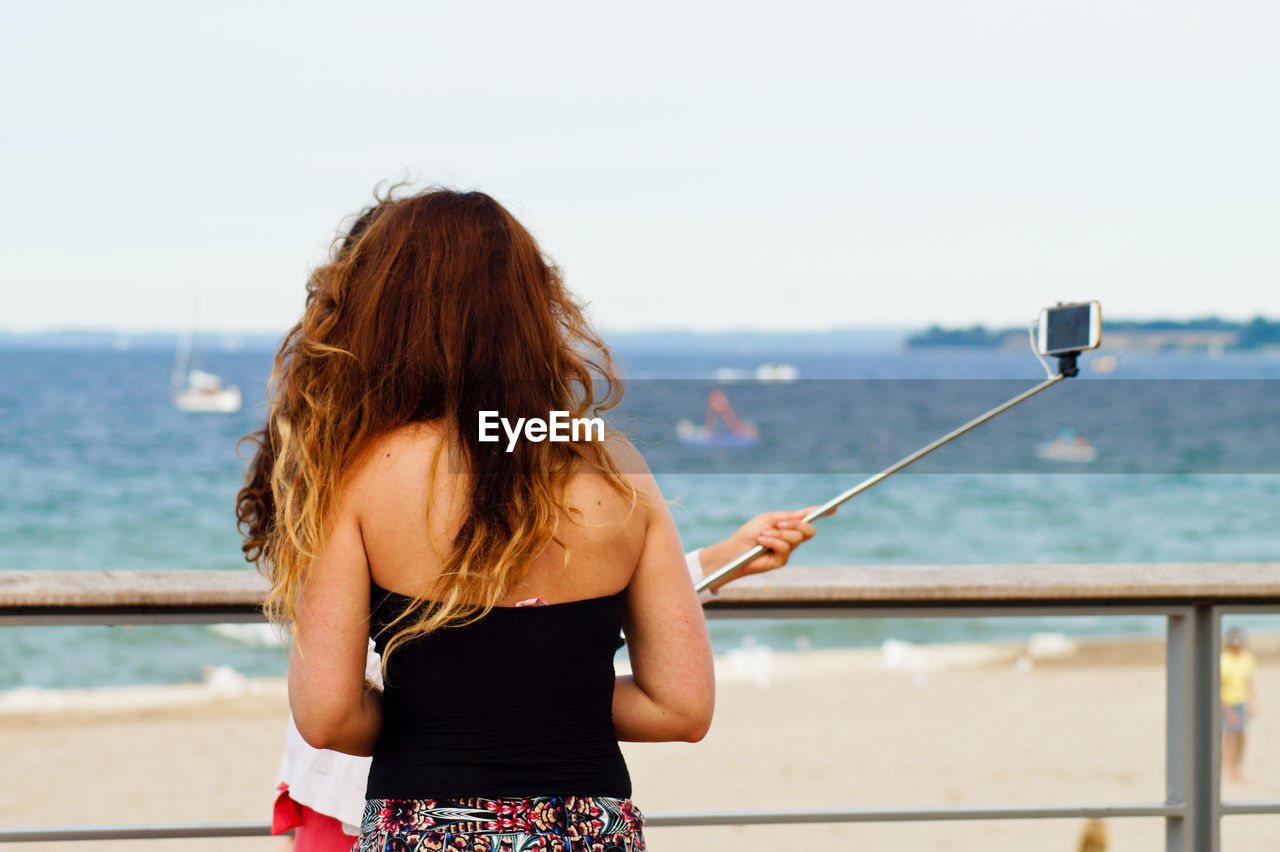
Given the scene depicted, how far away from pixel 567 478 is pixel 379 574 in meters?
0.19

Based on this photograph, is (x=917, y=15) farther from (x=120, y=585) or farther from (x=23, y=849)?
(x=120, y=585)

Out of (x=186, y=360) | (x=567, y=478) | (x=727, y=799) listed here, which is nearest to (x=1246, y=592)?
(x=567, y=478)

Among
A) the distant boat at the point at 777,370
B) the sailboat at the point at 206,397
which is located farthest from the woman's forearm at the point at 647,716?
the distant boat at the point at 777,370

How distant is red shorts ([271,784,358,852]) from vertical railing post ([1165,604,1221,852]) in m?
1.27

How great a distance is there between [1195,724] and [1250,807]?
14cm

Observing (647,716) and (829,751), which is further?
(829,751)

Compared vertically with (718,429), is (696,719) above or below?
above

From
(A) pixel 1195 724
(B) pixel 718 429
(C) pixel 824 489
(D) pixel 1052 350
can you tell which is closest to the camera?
(D) pixel 1052 350

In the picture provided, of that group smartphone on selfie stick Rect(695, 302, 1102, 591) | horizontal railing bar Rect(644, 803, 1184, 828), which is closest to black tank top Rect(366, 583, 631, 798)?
smartphone on selfie stick Rect(695, 302, 1102, 591)

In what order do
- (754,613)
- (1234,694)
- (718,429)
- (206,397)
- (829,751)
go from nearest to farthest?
(754,613) < (1234,694) < (829,751) < (718,429) < (206,397)

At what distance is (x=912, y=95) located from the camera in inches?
1427

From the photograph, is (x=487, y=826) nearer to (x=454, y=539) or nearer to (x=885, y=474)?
(x=454, y=539)

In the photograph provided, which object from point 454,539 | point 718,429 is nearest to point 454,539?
point 454,539

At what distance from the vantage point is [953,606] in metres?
1.81
